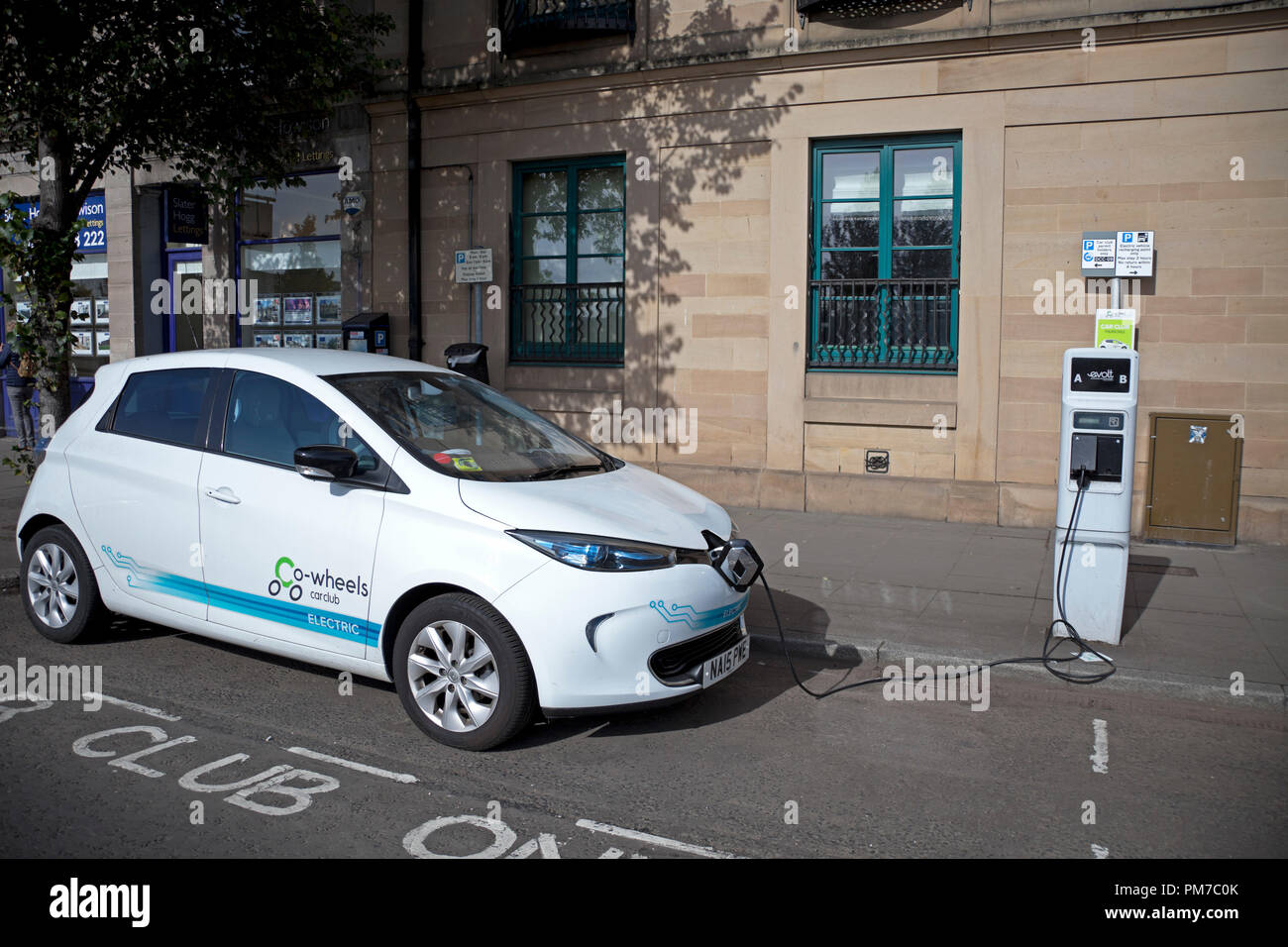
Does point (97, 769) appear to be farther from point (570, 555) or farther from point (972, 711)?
point (972, 711)

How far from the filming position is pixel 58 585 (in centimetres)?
632

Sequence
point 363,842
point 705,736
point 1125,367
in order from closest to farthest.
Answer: point 363,842, point 705,736, point 1125,367

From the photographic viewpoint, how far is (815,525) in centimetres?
1027

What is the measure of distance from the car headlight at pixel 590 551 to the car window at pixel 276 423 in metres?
1.04

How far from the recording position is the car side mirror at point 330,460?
4.92m

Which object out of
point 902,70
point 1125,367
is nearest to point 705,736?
point 1125,367

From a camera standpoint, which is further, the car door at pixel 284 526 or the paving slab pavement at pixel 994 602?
the paving slab pavement at pixel 994 602

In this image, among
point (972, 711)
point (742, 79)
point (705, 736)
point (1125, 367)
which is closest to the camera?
point (705, 736)

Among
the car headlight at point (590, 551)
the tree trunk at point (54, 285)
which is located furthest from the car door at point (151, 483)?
the tree trunk at point (54, 285)

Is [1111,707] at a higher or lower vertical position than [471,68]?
lower

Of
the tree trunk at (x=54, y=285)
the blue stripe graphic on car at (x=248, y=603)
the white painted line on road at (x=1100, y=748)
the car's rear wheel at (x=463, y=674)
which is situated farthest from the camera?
the tree trunk at (x=54, y=285)

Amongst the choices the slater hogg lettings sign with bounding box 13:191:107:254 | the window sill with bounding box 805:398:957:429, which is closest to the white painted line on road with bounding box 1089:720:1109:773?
the window sill with bounding box 805:398:957:429

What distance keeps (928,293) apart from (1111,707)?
580 centimetres

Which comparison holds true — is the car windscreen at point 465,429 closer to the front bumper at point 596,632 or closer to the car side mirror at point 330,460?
the car side mirror at point 330,460
